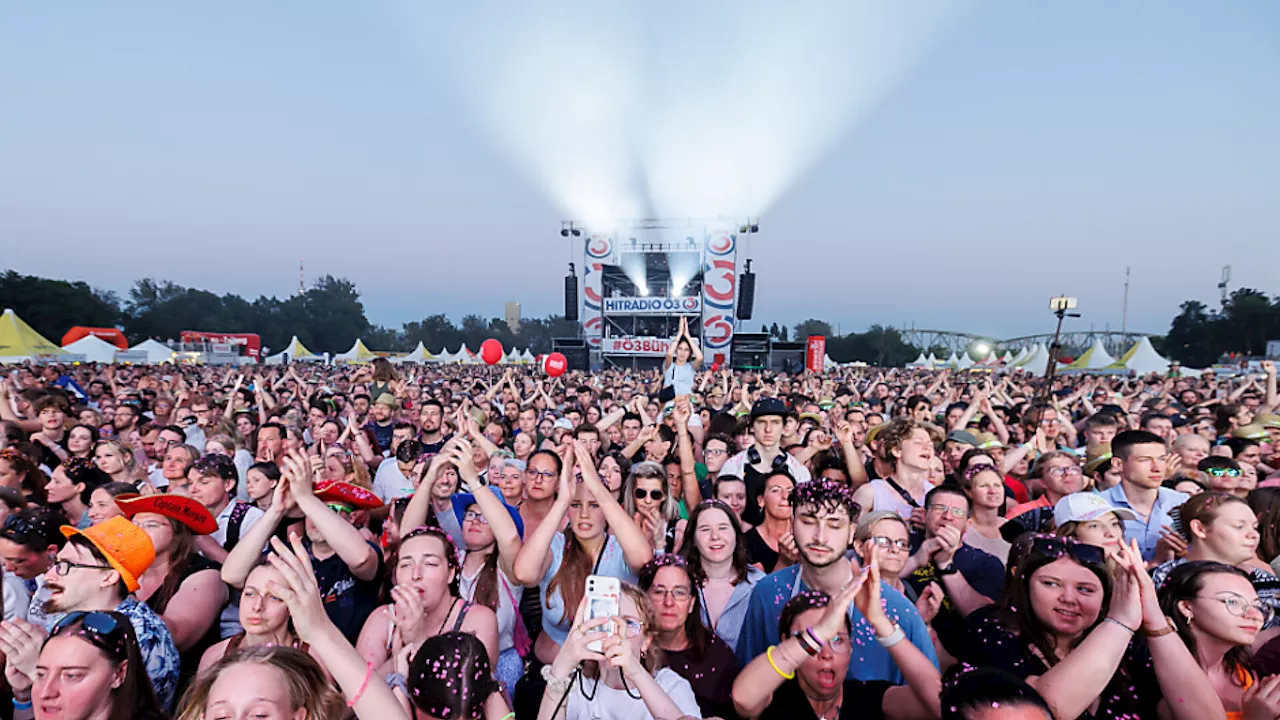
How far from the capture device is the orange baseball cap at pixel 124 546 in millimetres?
2461

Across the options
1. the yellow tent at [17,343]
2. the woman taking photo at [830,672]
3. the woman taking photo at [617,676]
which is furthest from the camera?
the yellow tent at [17,343]

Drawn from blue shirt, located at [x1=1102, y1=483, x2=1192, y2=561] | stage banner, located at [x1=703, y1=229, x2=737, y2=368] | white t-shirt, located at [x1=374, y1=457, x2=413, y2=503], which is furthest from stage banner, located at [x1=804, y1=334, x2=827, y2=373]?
white t-shirt, located at [x1=374, y1=457, x2=413, y2=503]

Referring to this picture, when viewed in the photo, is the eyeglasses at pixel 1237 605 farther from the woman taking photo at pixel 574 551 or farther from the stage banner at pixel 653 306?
the stage banner at pixel 653 306

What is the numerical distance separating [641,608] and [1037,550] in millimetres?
1673

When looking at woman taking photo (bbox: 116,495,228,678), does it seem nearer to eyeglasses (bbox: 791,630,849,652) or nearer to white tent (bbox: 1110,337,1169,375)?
eyeglasses (bbox: 791,630,849,652)

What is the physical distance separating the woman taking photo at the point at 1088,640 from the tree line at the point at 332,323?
3629cm

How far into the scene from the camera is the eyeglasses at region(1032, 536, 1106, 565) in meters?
2.33

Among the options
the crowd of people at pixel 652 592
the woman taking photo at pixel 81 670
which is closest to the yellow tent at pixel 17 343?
the crowd of people at pixel 652 592

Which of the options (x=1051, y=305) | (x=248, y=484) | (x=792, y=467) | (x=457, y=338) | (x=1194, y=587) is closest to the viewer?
(x=1194, y=587)

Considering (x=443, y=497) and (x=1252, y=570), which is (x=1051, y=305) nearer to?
(x=1252, y=570)

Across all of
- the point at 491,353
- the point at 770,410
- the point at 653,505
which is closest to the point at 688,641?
the point at 653,505

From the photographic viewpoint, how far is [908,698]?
2150 millimetres

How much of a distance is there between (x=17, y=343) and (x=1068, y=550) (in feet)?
106

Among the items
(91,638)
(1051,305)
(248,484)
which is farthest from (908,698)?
(1051,305)
